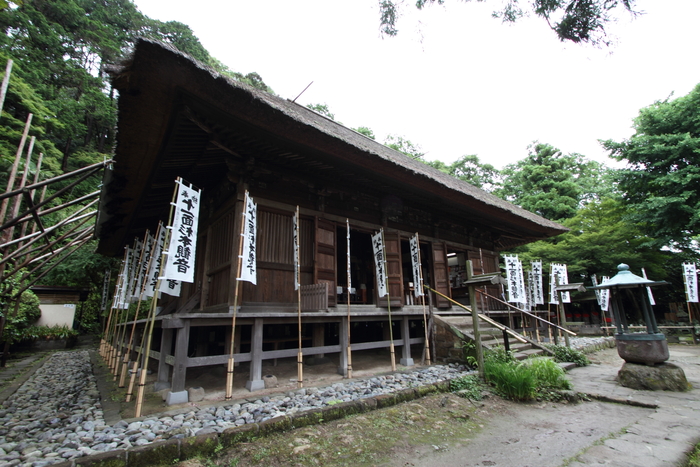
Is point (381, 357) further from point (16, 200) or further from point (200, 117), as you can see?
point (16, 200)

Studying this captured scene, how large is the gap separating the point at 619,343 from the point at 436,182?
447 centimetres

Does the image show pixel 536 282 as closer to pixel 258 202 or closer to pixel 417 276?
pixel 417 276

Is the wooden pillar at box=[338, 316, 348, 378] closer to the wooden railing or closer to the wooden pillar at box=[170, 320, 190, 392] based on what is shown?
the wooden railing

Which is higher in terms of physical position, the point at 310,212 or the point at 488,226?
the point at 488,226

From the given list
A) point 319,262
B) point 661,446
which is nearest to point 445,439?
point 661,446

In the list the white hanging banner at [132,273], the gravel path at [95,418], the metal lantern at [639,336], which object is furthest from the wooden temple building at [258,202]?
the metal lantern at [639,336]

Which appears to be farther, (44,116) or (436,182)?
(44,116)

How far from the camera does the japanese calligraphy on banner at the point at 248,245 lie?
4.96 meters

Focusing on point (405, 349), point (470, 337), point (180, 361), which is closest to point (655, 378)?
point (470, 337)

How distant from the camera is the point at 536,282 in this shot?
38.2 feet

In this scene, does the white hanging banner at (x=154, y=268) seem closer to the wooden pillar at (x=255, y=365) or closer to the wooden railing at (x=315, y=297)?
the wooden pillar at (x=255, y=365)

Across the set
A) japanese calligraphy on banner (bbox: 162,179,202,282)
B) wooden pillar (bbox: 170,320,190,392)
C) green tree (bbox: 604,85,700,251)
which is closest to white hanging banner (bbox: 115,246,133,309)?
japanese calligraphy on banner (bbox: 162,179,202,282)

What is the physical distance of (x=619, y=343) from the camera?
19.0 ft

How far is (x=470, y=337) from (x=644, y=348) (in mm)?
2763
